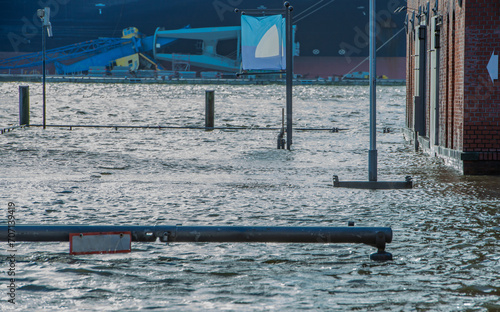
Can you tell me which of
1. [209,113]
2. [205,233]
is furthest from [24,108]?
[205,233]

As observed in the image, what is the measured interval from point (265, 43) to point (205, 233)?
41.8 feet

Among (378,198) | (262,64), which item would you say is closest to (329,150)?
(262,64)

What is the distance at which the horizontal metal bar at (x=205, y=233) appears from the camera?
212 inches

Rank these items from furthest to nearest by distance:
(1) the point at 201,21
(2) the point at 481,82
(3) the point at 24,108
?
(1) the point at 201,21
(3) the point at 24,108
(2) the point at 481,82

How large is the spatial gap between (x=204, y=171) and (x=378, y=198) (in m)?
4.00

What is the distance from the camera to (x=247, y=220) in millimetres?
7766

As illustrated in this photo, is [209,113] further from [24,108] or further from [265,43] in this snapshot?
[265,43]

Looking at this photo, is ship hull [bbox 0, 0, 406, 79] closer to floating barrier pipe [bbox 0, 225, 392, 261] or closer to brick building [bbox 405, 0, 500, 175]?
brick building [bbox 405, 0, 500, 175]

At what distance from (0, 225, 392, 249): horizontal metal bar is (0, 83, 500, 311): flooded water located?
228 mm

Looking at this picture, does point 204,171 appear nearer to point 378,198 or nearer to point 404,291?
Result: point 378,198

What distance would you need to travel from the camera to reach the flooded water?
4.81 m

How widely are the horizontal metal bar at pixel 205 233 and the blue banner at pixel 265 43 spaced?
12343 millimetres

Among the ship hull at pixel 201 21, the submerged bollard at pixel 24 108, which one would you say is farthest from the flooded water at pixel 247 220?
the ship hull at pixel 201 21

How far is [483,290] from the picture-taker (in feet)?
16.3
